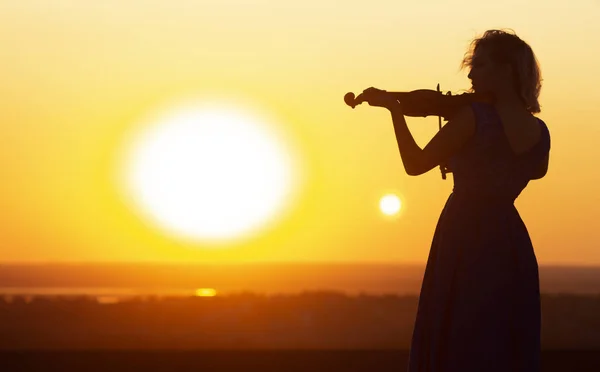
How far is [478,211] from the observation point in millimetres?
4980

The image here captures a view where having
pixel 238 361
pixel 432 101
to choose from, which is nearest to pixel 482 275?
pixel 432 101

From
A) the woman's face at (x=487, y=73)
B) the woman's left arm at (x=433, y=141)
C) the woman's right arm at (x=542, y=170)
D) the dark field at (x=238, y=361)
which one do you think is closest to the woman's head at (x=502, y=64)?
the woman's face at (x=487, y=73)

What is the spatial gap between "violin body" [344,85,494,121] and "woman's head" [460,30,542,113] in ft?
0.20

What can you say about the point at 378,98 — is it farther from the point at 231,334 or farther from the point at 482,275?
the point at 231,334

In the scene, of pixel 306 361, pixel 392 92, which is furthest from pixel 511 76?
pixel 306 361

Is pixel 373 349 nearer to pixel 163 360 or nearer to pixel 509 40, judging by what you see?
pixel 163 360

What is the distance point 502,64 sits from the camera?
496 centimetres

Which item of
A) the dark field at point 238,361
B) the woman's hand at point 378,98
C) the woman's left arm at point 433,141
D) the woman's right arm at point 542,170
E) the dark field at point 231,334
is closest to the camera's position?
the woman's left arm at point 433,141

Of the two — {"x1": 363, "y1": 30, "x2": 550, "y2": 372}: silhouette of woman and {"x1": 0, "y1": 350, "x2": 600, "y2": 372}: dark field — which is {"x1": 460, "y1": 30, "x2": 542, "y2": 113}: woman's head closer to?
{"x1": 363, "y1": 30, "x2": 550, "y2": 372}: silhouette of woman

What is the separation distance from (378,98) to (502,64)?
0.53 metres

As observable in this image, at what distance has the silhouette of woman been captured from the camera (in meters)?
4.96

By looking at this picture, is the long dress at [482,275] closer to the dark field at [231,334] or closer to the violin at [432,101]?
the violin at [432,101]

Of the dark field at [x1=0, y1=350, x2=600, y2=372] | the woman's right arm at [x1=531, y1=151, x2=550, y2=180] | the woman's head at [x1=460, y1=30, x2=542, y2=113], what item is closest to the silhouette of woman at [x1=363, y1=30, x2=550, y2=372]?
the woman's head at [x1=460, y1=30, x2=542, y2=113]

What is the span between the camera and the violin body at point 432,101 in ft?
16.3
